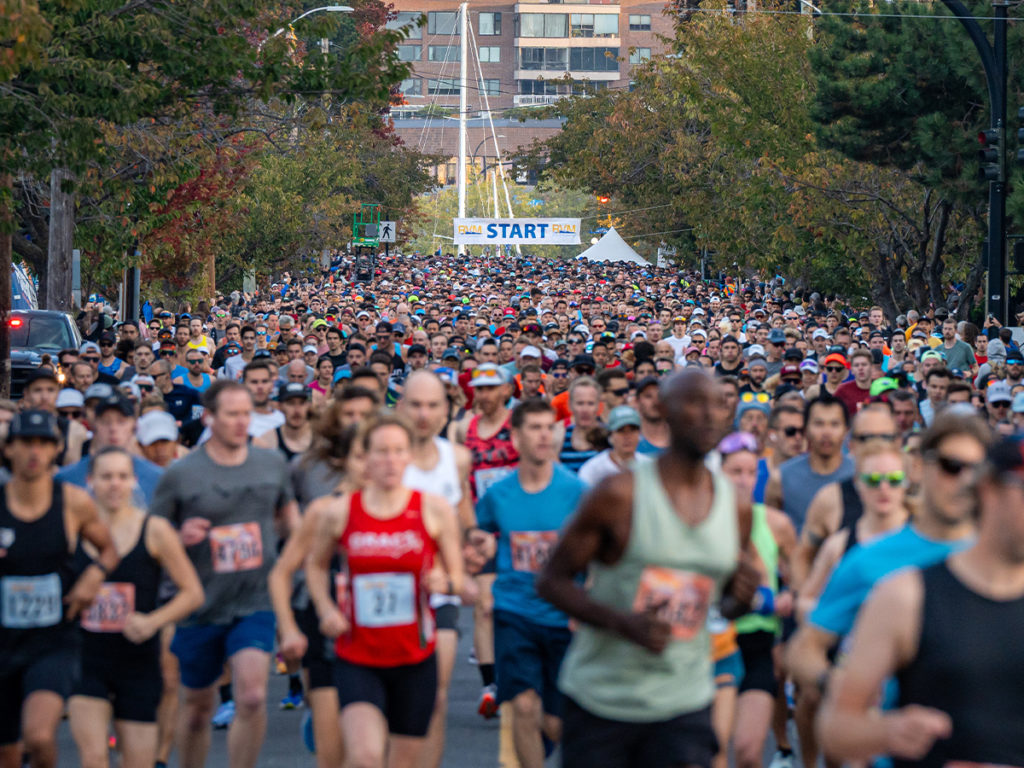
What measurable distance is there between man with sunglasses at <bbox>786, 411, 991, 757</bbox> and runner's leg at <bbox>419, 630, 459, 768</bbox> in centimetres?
251

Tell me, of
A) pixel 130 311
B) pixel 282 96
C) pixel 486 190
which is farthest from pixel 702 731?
pixel 486 190

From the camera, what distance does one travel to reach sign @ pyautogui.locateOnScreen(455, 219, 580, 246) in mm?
80500

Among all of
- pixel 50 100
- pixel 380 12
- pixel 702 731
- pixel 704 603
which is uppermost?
pixel 380 12

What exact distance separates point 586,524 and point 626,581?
201 millimetres

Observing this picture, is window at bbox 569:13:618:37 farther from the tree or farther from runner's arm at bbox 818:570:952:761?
runner's arm at bbox 818:570:952:761

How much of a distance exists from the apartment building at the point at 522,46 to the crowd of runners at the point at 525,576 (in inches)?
6498

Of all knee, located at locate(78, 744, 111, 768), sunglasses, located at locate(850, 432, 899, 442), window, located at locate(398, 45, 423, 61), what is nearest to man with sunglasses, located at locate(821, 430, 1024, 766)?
sunglasses, located at locate(850, 432, 899, 442)

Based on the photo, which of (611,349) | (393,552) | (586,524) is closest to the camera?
(586,524)

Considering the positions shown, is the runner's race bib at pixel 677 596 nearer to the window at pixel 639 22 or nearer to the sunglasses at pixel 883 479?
the sunglasses at pixel 883 479

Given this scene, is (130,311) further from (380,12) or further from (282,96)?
(380,12)

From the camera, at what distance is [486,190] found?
171m

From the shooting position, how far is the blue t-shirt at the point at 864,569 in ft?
13.7

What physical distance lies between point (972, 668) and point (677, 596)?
116 cm

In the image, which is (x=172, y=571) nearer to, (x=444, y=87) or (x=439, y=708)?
(x=439, y=708)
